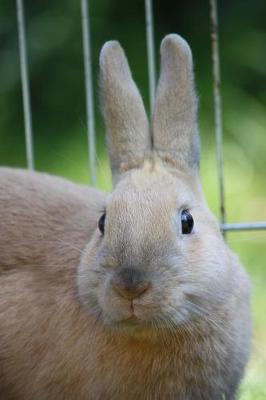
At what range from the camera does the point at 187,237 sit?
13.0 ft

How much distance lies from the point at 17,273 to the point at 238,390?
2.93 ft

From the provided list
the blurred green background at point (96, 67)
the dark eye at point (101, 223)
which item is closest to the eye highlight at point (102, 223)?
the dark eye at point (101, 223)

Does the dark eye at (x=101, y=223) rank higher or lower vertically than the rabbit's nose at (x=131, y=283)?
higher

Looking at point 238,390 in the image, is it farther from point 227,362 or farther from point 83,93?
point 83,93

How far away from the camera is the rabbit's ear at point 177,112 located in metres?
4.26

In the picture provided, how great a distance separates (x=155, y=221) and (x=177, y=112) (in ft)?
1.92

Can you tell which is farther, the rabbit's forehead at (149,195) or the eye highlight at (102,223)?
the eye highlight at (102,223)

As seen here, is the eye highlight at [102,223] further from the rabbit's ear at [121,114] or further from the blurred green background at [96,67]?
the blurred green background at [96,67]

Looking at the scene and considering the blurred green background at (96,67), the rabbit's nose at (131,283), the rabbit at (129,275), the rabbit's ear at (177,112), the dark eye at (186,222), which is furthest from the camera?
the blurred green background at (96,67)

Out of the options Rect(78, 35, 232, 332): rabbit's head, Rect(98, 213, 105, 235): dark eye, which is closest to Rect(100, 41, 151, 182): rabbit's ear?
Rect(78, 35, 232, 332): rabbit's head

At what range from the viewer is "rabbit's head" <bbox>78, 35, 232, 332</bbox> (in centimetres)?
375

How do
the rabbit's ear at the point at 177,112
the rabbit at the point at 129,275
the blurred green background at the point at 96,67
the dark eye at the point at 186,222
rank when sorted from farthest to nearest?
1. the blurred green background at the point at 96,67
2. the rabbit's ear at the point at 177,112
3. the dark eye at the point at 186,222
4. the rabbit at the point at 129,275

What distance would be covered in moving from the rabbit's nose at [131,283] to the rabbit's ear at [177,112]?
0.65 m

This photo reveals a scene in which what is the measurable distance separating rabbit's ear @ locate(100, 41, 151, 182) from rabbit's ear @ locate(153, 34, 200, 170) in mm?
58
